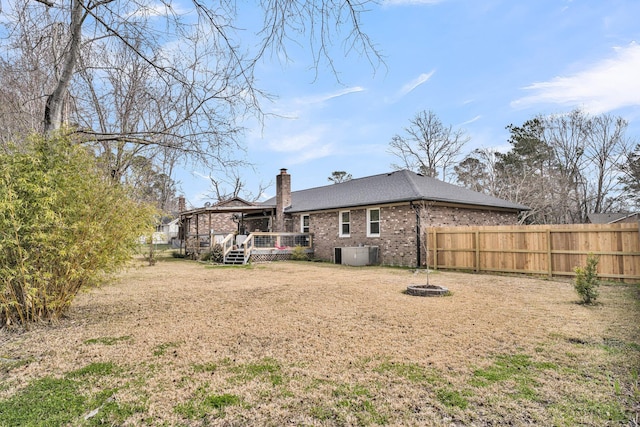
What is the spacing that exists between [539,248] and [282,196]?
13071 millimetres

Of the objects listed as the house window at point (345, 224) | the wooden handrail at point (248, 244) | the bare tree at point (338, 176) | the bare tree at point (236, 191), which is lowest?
the wooden handrail at point (248, 244)

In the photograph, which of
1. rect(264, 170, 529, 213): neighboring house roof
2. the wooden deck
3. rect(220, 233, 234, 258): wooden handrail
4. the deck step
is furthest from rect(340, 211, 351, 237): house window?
rect(220, 233, 234, 258): wooden handrail

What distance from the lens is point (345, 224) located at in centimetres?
1691

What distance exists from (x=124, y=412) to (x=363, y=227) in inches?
541

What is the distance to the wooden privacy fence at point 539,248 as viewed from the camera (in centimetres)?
938

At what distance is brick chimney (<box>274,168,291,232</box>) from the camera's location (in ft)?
65.3

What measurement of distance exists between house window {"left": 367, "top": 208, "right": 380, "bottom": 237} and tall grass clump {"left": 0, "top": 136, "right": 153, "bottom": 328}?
11.0 m

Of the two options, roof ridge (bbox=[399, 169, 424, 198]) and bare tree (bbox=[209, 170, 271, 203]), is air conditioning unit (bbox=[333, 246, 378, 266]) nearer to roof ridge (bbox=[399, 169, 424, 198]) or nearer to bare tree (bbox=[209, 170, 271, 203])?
roof ridge (bbox=[399, 169, 424, 198])

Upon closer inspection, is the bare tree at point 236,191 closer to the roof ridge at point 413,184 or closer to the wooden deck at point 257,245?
the wooden deck at point 257,245

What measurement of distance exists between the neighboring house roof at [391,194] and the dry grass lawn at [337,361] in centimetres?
801

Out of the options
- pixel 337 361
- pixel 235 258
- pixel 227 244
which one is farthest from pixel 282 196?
pixel 337 361

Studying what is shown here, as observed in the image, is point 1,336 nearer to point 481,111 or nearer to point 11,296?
point 11,296

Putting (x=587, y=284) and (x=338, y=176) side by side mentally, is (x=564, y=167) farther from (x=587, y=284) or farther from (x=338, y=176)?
(x=587, y=284)

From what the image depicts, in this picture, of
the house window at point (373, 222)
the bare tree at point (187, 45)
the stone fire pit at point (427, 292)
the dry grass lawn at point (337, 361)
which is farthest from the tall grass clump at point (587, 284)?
the house window at point (373, 222)
